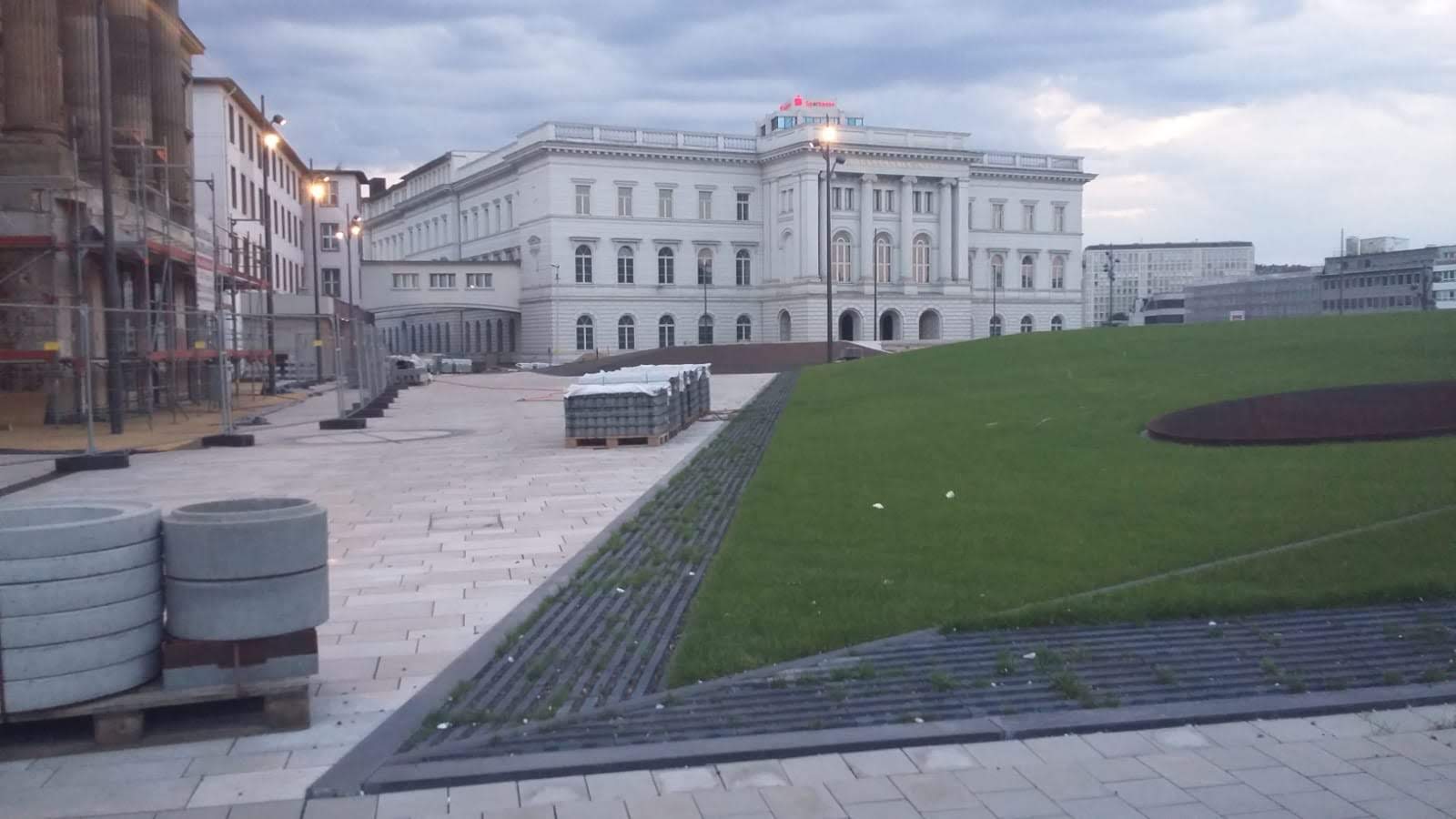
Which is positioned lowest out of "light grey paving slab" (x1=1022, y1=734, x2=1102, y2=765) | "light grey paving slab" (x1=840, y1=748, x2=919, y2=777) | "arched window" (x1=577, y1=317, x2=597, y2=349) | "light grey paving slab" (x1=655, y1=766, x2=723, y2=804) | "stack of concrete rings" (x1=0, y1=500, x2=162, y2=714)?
"light grey paving slab" (x1=655, y1=766, x2=723, y2=804)

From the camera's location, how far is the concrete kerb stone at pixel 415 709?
5750 mm

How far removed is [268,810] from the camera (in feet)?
17.9

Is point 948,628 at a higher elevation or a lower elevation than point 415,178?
lower

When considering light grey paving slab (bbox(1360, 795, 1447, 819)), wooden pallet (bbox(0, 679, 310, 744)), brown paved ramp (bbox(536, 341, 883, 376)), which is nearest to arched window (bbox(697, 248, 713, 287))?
brown paved ramp (bbox(536, 341, 883, 376))

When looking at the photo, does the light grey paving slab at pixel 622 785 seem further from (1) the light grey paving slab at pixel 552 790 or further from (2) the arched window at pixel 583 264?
(2) the arched window at pixel 583 264

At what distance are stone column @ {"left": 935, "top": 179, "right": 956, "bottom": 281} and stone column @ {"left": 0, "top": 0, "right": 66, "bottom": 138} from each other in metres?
76.3

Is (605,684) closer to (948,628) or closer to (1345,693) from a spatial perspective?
(948,628)

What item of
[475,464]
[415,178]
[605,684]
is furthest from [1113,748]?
[415,178]

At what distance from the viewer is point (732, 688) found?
6.93m

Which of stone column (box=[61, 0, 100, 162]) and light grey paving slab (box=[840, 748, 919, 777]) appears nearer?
light grey paving slab (box=[840, 748, 919, 777])

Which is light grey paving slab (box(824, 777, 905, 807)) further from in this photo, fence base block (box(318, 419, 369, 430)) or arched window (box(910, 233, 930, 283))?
arched window (box(910, 233, 930, 283))

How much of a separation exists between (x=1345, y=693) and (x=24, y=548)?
6.90 metres

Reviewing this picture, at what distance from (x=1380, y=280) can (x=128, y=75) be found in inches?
2989

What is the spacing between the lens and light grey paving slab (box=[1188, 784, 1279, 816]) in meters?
5.36
